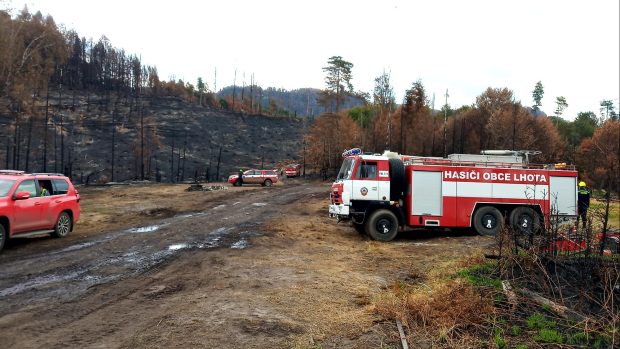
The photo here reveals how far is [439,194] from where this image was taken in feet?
51.8

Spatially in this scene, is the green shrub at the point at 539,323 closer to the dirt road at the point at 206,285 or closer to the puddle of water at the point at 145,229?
the dirt road at the point at 206,285

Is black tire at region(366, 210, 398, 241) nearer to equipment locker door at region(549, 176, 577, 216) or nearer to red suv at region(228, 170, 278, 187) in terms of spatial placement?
equipment locker door at region(549, 176, 577, 216)

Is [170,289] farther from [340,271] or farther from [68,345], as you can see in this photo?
[340,271]

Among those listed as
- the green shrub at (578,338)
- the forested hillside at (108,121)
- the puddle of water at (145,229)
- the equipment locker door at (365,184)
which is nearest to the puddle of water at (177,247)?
the puddle of water at (145,229)

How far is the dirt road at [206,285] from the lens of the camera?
19.7 ft

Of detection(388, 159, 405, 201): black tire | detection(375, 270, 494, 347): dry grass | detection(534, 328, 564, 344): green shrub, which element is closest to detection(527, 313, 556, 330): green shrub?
detection(534, 328, 564, 344): green shrub

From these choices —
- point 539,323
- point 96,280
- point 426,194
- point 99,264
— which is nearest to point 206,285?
point 96,280

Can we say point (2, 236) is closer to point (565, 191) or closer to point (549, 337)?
point (549, 337)

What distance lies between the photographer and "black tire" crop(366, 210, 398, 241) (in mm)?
15406

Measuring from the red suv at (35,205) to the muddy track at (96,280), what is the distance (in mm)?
731

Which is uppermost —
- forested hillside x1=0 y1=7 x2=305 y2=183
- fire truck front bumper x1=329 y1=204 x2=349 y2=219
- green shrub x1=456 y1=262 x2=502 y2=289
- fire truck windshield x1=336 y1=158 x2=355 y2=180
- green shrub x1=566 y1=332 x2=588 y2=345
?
forested hillside x1=0 y1=7 x2=305 y2=183

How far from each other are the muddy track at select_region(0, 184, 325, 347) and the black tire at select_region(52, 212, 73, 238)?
3.07 feet

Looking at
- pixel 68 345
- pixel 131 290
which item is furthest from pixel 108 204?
pixel 68 345

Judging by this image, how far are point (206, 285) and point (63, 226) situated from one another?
7.54 meters
